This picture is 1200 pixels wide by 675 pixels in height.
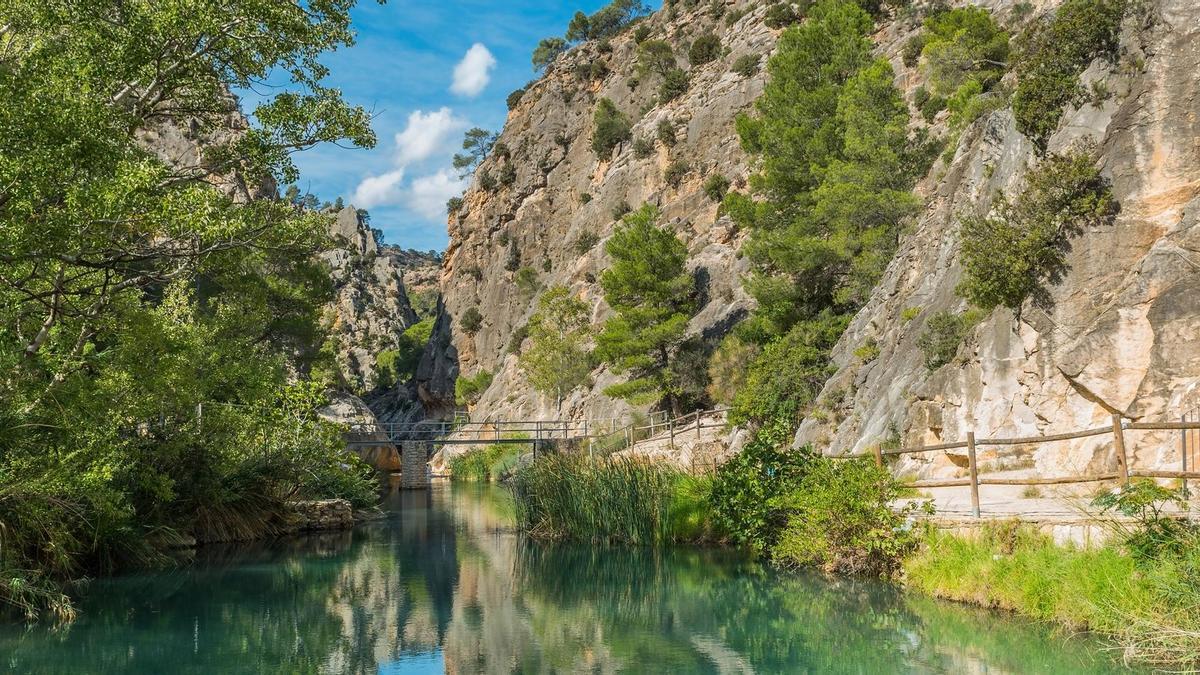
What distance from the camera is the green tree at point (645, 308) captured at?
4312 centimetres

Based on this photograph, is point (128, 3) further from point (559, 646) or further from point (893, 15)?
point (893, 15)

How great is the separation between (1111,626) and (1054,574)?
1.07 m

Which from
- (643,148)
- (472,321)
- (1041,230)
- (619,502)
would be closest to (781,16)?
(643,148)

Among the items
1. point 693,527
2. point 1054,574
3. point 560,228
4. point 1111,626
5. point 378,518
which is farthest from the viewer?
point 560,228

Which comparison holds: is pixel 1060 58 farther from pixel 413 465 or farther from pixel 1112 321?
pixel 413 465

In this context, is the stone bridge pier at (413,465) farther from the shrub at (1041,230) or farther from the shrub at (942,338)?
the shrub at (1041,230)

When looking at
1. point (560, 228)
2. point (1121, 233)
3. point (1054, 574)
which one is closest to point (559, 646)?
point (1054, 574)

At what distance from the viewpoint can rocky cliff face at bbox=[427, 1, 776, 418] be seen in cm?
5375

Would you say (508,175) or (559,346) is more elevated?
(508,175)

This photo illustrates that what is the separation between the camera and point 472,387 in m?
72.8

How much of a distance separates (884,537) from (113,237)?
39.3 feet

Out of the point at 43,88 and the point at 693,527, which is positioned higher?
the point at 43,88

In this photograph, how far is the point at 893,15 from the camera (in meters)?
52.5

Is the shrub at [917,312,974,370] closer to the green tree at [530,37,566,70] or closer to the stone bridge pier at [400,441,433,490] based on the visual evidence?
the stone bridge pier at [400,441,433,490]
